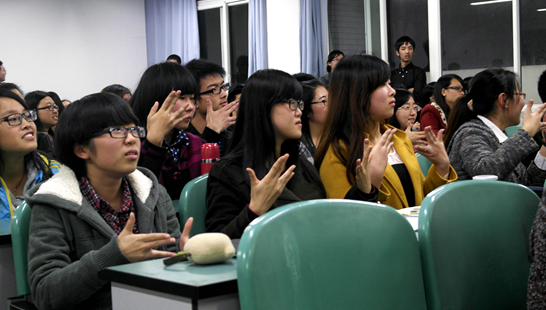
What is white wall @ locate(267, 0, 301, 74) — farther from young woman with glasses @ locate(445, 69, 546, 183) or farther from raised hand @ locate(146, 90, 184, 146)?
raised hand @ locate(146, 90, 184, 146)

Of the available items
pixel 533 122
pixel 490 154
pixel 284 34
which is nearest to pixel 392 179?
pixel 490 154

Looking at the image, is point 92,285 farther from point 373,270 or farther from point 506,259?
point 506,259

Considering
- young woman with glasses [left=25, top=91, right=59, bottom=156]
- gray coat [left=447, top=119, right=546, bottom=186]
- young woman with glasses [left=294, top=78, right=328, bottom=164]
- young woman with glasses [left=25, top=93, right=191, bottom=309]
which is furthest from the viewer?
young woman with glasses [left=25, top=91, right=59, bottom=156]

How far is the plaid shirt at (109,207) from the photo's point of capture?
155 centimetres

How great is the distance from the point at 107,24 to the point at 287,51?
3.41 meters

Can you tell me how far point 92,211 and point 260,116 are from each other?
0.71 meters

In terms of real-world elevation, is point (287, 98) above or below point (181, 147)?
above

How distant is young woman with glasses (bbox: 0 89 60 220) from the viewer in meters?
2.40

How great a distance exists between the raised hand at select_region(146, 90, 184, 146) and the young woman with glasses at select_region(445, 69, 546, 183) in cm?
156

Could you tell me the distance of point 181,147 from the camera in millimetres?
2520

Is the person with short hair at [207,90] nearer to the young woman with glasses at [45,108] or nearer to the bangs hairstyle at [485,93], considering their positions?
the bangs hairstyle at [485,93]

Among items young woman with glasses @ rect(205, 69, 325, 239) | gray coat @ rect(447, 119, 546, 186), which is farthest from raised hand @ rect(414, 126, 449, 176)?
young woman with glasses @ rect(205, 69, 325, 239)

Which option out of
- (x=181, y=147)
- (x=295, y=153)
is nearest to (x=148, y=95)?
(x=181, y=147)

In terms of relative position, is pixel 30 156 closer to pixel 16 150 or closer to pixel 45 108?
pixel 16 150
